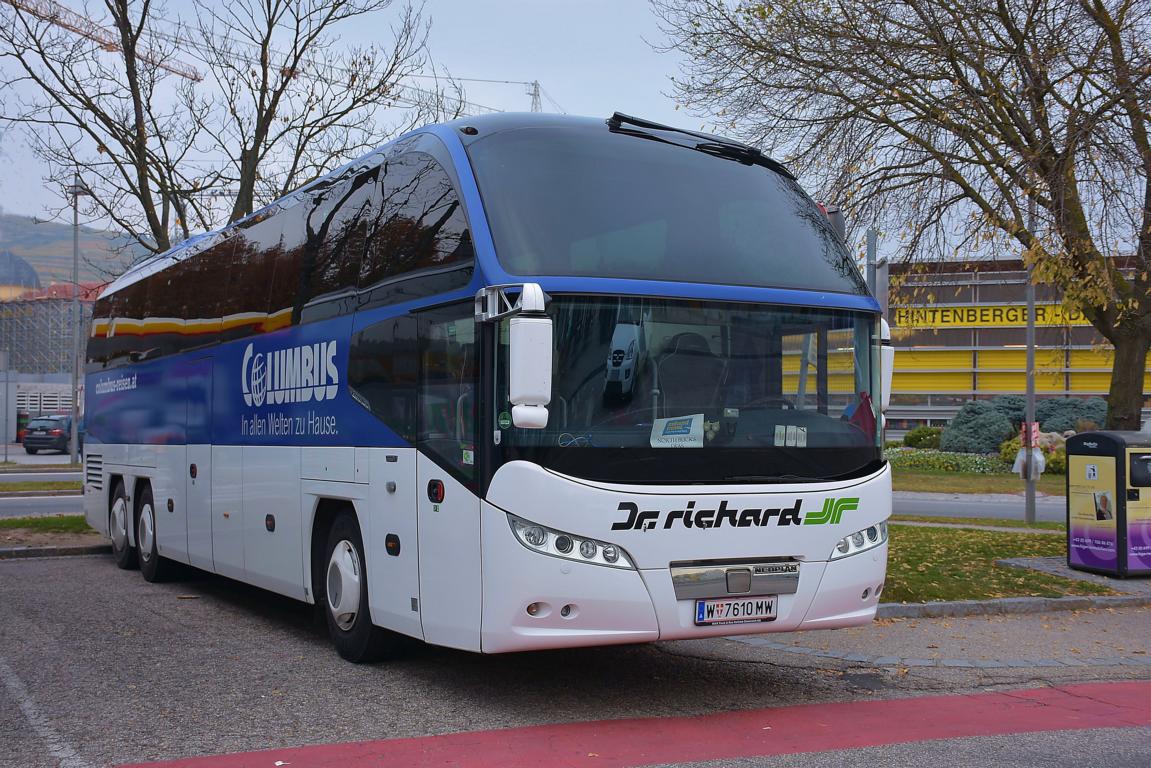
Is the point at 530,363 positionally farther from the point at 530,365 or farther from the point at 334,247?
the point at 334,247

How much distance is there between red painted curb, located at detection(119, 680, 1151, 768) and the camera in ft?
20.2

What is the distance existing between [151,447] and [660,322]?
8.41m

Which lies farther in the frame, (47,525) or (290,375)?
(47,525)

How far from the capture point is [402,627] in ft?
25.4

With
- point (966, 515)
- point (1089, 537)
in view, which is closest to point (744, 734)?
point (1089, 537)

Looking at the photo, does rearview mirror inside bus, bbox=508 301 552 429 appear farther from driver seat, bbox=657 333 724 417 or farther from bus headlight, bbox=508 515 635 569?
driver seat, bbox=657 333 724 417

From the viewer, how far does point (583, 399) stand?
22.3ft

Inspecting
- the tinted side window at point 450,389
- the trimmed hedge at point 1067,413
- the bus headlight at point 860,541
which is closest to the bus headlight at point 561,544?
the tinted side window at point 450,389

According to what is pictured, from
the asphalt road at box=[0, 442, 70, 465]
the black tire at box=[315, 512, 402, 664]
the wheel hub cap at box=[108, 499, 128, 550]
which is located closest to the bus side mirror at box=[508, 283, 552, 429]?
the black tire at box=[315, 512, 402, 664]

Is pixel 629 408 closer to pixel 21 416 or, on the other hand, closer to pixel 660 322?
pixel 660 322

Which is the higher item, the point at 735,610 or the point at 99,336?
the point at 99,336

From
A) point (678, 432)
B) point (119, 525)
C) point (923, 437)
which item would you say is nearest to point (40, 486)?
point (119, 525)

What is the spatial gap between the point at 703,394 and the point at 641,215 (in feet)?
3.89

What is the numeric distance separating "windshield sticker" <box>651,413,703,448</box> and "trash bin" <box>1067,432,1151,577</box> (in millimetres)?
7779
